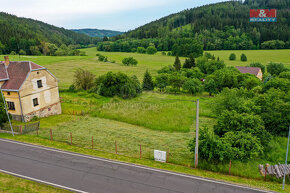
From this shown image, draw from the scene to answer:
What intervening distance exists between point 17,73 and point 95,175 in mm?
24894

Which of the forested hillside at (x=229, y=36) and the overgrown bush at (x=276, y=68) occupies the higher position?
the forested hillside at (x=229, y=36)

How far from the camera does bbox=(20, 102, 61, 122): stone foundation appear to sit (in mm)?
34031

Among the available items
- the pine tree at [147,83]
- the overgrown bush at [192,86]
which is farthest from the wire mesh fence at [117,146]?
the pine tree at [147,83]

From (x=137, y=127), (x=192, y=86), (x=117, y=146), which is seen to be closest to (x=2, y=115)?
(x=117, y=146)

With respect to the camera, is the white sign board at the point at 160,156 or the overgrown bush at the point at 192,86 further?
the overgrown bush at the point at 192,86

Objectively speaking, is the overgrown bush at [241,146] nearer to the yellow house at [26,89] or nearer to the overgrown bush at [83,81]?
the yellow house at [26,89]

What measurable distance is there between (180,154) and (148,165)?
14.4 feet

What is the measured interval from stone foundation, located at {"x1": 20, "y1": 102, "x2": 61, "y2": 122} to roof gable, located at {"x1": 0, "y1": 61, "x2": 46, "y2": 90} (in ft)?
15.8

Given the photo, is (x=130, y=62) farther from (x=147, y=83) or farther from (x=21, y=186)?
(x=21, y=186)

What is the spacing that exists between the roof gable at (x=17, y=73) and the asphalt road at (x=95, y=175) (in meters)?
13.7

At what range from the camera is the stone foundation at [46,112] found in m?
34.0

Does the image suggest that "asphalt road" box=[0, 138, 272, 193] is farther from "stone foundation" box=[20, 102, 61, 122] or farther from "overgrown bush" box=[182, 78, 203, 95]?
"overgrown bush" box=[182, 78, 203, 95]

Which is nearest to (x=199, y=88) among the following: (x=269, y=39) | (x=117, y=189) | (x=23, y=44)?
(x=117, y=189)

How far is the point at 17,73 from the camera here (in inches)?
1353
